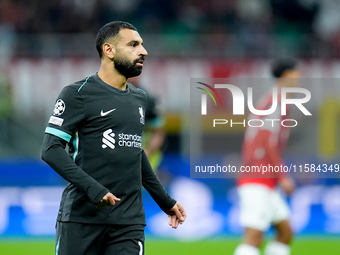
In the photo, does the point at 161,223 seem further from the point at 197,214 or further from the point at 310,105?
the point at 310,105

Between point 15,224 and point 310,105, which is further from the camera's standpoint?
point 310,105

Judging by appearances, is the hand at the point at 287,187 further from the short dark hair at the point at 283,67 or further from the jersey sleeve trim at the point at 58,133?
the jersey sleeve trim at the point at 58,133

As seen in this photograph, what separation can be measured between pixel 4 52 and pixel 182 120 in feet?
11.5

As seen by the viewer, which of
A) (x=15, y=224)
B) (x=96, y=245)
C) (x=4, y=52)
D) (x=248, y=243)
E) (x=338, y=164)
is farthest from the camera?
(x=4, y=52)

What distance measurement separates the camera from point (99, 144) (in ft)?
13.5

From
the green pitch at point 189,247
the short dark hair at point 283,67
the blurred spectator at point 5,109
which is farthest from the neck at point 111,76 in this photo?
the blurred spectator at point 5,109

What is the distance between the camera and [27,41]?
44.3 ft

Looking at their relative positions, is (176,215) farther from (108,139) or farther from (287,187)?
(287,187)

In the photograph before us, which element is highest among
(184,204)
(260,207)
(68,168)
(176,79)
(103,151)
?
(176,79)

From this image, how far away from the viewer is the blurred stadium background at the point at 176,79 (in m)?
10.1

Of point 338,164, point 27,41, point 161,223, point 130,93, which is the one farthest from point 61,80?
point 130,93

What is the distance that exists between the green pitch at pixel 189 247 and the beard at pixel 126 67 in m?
4.54

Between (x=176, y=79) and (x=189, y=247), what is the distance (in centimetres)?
520

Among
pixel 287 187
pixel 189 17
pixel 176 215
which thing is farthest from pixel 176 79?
pixel 176 215
